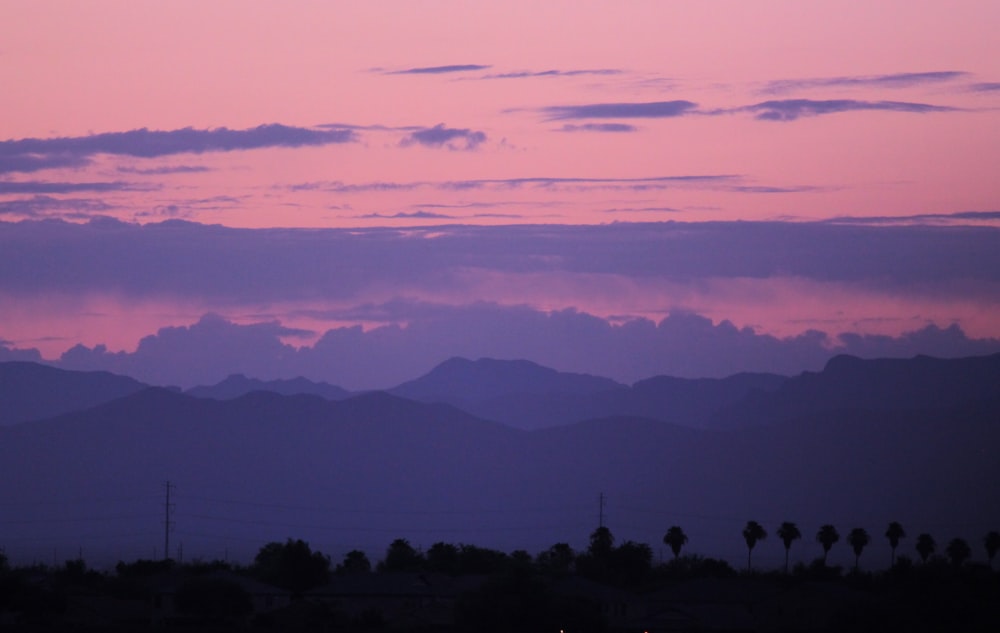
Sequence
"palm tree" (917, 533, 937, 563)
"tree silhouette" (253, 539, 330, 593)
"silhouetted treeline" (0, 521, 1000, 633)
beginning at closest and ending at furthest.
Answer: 1. "silhouetted treeline" (0, 521, 1000, 633)
2. "tree silhouette" (253, 539, 330, 593)
3. "palm tree" (917, 533, 937, 563)

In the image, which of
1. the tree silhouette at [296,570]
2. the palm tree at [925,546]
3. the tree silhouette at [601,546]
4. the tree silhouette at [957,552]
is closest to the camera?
the tree silhouette at [296,570]

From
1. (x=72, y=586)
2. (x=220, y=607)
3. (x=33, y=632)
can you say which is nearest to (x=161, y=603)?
(x=220, y=607)

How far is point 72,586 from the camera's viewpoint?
9562 centimetres

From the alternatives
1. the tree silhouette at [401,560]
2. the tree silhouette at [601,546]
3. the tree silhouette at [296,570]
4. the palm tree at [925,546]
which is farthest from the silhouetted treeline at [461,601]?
the palm tree at [925,546]

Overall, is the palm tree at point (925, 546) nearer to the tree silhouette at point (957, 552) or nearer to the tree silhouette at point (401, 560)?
the tree silhouette at point (957, 552)

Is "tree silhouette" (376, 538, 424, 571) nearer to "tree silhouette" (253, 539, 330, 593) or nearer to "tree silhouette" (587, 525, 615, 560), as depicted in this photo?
"tree silhouette" (253, 539, 330, 593)

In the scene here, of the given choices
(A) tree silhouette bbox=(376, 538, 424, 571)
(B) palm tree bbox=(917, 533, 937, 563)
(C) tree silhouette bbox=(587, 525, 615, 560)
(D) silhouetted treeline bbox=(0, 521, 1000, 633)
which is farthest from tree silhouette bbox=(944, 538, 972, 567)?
(A) tree silhouette bbox=(376, 538, 424, 571)

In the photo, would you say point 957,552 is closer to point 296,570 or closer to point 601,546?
point 601,546

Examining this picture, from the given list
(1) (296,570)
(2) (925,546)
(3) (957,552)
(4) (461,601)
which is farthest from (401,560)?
(3) (957,552)

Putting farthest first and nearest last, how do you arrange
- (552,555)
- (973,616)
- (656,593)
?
(552,555) → (656,593) → (973,616)

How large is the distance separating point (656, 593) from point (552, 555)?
1335 inches

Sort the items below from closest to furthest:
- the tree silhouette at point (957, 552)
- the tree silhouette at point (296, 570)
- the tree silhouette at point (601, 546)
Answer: the tree silhouette at point (296, 570) < the tree silhouette at point (957, 552) < the tree silhouette at point (601, 546)

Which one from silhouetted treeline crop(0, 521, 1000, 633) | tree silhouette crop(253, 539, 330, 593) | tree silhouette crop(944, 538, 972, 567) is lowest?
silhouetted treeline crop(0, 521, 1000, 633)

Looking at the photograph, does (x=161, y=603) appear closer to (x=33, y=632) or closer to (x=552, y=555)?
(x=33, y=632)
